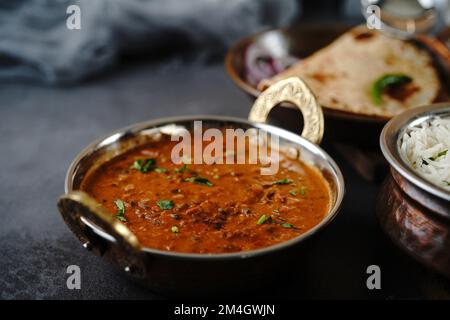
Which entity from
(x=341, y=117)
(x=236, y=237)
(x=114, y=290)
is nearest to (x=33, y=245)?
(x=114, y=290)

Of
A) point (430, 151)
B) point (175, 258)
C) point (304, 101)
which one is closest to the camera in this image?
point (175, 258)

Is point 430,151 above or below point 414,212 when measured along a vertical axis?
above

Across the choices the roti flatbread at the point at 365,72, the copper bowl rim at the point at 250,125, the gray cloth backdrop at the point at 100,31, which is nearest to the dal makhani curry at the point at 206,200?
the copper bowl rim at the point at 250,125

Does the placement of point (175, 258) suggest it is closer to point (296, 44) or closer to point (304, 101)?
point (304, 101)

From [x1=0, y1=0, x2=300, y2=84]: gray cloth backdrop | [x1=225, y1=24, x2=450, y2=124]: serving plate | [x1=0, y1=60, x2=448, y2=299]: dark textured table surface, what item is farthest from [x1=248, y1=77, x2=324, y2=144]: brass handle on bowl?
[x1=0, y1=0, x2=300, y2=84]: gray cloth backdrop

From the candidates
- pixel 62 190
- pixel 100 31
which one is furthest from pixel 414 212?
pixel 100 31

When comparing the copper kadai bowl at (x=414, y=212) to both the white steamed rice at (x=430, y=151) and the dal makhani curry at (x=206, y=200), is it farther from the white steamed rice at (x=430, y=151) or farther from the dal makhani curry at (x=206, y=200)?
the dal makhani curry at (x=206, y=200)

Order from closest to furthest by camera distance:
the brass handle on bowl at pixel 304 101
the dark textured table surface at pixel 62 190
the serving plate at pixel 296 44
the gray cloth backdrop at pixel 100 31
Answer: the dark textured table surface at pixel 62 190
the brass handle on bowl at pixel 304 101
the serving plate at pixel 296 44
the gray cloth backdrop at pixel 100 31
